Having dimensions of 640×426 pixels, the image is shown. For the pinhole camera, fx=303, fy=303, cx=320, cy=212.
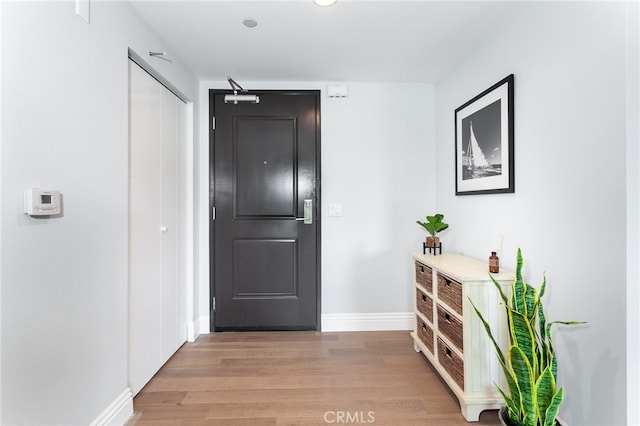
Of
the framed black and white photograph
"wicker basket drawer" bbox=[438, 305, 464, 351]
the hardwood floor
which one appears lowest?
the hardwood floor

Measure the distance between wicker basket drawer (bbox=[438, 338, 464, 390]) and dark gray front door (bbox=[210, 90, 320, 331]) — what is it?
1.18 metres

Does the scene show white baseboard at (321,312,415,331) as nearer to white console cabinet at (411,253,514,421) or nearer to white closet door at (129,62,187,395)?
white console cabinet at (411,253,514,421)

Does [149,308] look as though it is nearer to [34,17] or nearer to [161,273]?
[161,273]

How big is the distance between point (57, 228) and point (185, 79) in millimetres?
1675

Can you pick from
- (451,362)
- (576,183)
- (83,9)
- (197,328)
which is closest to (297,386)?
(451,362)

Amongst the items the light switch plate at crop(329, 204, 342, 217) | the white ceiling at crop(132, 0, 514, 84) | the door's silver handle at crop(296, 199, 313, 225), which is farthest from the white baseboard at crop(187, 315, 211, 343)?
the white ceiling at crop(132, 0, 514, 84)

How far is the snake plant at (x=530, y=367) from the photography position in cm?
118

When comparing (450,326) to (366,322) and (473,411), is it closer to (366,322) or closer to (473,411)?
(473,411)

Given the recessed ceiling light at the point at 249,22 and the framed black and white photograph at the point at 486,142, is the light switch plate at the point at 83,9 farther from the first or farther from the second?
the framed black and white photograph at the point at 486,142

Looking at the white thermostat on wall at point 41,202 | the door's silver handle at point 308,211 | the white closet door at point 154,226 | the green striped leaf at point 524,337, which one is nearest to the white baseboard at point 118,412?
the white closet door at point 154,226

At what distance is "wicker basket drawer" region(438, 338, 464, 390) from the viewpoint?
165 cm

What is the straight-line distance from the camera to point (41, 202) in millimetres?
1105

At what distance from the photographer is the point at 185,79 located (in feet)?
8.00

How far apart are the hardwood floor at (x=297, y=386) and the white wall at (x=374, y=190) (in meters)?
0.47
